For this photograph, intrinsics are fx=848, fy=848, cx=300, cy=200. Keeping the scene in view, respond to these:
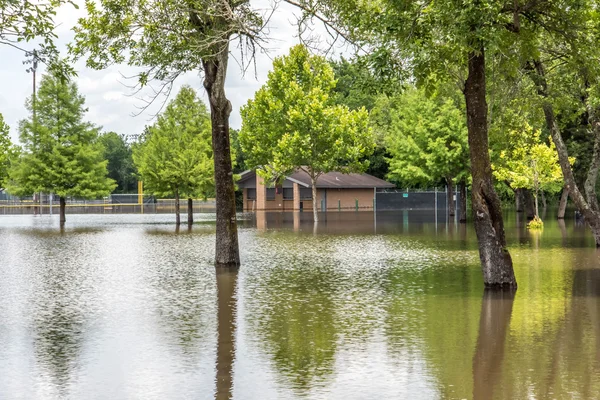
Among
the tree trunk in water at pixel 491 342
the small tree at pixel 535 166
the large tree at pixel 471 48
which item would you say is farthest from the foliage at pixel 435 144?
the tree trunk in water at pixel 491 342

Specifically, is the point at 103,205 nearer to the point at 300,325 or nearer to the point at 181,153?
the point at 181,153

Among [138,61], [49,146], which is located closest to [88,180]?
[49,146]

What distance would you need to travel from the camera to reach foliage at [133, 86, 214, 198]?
54875 millimetres

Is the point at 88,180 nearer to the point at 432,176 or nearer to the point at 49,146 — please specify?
the point at 49,146

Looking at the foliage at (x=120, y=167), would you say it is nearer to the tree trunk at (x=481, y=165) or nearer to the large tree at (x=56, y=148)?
the large tree at (x=56, y=148)

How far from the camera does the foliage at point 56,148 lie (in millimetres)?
57375

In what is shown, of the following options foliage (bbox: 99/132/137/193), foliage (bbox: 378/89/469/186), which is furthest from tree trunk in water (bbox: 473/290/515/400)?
foliage (bbox: 99/132/137/193)

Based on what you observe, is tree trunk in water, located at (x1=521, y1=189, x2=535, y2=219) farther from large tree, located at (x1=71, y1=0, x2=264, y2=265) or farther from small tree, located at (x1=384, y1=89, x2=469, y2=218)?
large tree, located at (x1=71, y1=0, x2=264, y2=265)

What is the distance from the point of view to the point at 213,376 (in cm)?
1084

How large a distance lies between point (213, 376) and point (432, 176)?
48.1 meters

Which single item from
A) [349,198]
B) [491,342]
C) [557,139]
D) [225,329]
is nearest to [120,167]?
[349,198]

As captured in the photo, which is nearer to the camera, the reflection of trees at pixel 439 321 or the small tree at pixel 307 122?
the reflection of trees at pixel 439 321

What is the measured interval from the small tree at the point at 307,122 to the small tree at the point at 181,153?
14.3ft

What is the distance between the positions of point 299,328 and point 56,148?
46.3 meters
